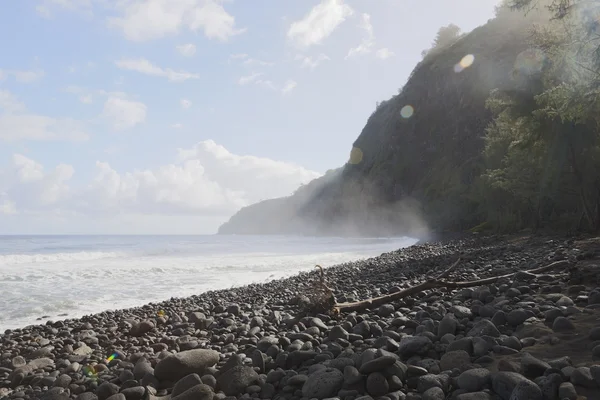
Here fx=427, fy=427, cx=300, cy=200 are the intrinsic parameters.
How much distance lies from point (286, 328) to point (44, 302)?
9855mm

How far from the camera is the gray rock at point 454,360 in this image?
3.62m

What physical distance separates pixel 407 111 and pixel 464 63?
440 inches

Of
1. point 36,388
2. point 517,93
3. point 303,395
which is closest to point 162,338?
point 36,388

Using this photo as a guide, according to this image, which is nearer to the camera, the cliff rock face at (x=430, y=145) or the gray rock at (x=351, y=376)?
the gray rock at (x=351, y=376)

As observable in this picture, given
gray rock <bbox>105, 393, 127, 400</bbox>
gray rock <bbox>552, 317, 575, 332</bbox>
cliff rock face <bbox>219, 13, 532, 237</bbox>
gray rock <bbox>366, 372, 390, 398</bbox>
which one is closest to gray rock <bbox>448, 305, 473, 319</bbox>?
gray rock <bbox>552, 317, 575, 332</bbox>

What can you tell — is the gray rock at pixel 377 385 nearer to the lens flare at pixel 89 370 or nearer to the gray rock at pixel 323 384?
the gray rock at pixel 323 384

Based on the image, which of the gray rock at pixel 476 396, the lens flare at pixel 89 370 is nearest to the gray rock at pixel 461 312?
the gray rock at pixel 476 396

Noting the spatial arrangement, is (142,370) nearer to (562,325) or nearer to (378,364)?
(378,364)

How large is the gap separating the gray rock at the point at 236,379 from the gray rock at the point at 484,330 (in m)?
2.21

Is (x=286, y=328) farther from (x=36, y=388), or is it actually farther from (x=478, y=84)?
(x=478, y=84)

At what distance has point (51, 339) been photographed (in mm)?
8242

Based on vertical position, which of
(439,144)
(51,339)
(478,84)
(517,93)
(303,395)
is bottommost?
(51,339)

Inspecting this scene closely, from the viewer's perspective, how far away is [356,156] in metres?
82.7

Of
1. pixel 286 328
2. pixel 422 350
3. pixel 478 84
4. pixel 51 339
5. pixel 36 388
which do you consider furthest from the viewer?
pixel 478 84
